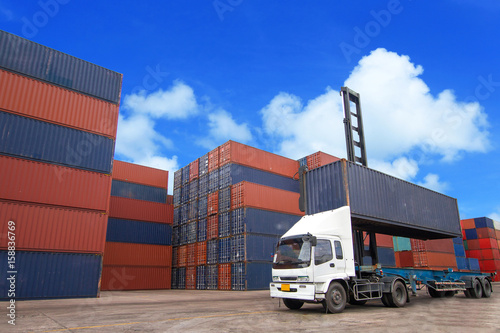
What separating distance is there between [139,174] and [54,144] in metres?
14.7

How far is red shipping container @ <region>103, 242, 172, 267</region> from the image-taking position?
85.5ft

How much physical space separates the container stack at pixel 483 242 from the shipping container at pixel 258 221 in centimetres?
3800

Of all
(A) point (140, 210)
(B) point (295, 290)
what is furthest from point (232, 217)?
(B) point (295, 290)

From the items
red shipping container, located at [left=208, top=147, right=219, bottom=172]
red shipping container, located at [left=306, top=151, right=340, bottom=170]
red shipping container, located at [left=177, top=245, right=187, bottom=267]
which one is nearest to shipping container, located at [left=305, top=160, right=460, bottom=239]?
red shipping container, located at [left=306, top=151, right=340, bottom=170]

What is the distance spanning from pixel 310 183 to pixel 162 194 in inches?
853

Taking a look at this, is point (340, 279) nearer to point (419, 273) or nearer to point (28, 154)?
point (419, 273)

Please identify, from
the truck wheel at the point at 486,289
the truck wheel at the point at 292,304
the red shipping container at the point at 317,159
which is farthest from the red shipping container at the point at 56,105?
the truck wheel at the point at 486,289

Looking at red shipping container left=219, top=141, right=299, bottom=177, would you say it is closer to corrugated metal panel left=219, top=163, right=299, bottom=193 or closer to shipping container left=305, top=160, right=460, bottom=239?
corrugated metal panel left=219, top=163, right=299, bottom=193

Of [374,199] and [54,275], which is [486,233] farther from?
[54,275]

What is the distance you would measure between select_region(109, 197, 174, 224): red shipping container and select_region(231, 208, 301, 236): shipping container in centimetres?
840

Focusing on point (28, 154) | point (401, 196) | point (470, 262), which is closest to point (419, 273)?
point (401, 196)

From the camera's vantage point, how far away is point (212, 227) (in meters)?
26.9

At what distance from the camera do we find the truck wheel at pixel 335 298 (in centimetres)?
925

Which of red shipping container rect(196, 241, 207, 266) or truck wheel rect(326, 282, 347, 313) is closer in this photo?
truck wheel rect(326, 282, 347, 313)
